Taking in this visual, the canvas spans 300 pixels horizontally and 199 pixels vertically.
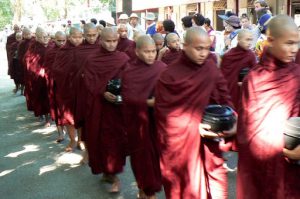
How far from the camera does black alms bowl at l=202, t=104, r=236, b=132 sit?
3.12 m

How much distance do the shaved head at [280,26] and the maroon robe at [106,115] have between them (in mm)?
2269

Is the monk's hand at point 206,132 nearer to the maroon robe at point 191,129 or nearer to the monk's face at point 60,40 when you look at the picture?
the maroon robe at point 191,129

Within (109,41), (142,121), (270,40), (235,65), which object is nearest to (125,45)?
(235,65)

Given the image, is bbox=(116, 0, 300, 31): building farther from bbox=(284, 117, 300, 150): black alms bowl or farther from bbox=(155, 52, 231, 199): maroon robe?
bbox=(284, 117, 300, 150): black alms bowl

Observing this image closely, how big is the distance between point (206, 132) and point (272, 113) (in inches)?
26.4

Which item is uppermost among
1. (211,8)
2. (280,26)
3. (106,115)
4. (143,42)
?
(211,8)

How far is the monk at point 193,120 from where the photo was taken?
131 inches

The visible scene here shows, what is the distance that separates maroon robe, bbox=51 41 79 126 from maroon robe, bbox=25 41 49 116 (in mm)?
1763

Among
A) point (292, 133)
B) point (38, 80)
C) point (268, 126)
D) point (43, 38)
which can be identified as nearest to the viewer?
point (292, 133)

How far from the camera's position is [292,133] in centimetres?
261

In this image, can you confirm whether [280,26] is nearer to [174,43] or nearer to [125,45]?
[174,43]

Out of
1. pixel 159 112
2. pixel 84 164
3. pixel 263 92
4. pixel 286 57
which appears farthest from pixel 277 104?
pixel 84 164

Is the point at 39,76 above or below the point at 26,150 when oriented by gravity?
above

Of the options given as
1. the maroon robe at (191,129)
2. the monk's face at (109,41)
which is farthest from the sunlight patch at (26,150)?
the maroon robe at (191,129)
